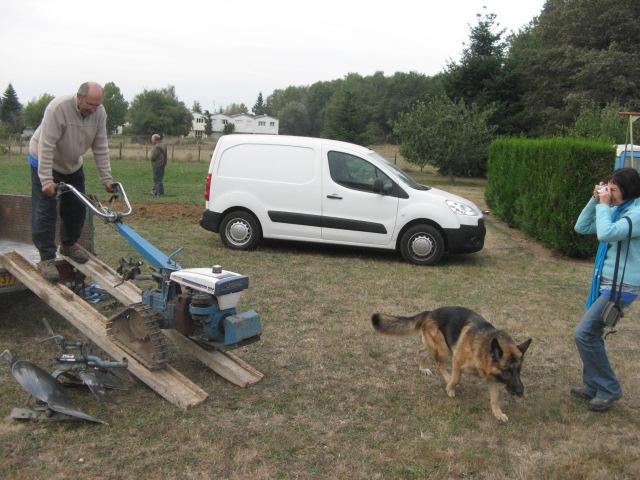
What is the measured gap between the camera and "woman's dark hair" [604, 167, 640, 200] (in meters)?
4.28

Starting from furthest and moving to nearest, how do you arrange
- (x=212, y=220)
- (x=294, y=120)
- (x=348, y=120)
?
(x=294, y=120)
(x=348, y=120)
(x=212, y=220)

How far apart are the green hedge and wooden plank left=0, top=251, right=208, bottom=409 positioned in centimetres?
848

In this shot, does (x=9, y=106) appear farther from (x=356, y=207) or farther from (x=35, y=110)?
(x=356, y=207)

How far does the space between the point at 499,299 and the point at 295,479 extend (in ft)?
16.5

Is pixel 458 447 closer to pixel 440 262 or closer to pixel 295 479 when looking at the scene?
pixel 295 479

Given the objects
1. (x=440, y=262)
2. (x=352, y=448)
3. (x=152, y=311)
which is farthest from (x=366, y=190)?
(x=352, y=448)

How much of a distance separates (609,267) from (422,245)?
508 cm

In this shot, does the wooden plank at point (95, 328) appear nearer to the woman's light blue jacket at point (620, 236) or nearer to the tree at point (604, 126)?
the woman's light blue jacket at point (620, 236)

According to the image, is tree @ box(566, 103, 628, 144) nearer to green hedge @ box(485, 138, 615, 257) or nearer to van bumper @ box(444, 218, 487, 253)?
green hedge @ box(485, 138, 615, 257)

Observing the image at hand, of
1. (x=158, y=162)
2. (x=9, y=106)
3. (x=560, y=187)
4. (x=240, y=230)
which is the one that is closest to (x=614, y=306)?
(x=240, y=230)

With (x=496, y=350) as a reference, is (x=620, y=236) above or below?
above

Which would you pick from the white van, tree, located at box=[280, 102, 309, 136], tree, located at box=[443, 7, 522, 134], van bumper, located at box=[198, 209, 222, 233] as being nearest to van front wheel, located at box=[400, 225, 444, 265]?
the white van

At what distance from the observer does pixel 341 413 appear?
430 centimetres

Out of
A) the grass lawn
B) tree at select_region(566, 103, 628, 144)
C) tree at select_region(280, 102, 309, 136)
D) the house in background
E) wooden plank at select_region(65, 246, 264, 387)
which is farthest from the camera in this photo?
the house in background
